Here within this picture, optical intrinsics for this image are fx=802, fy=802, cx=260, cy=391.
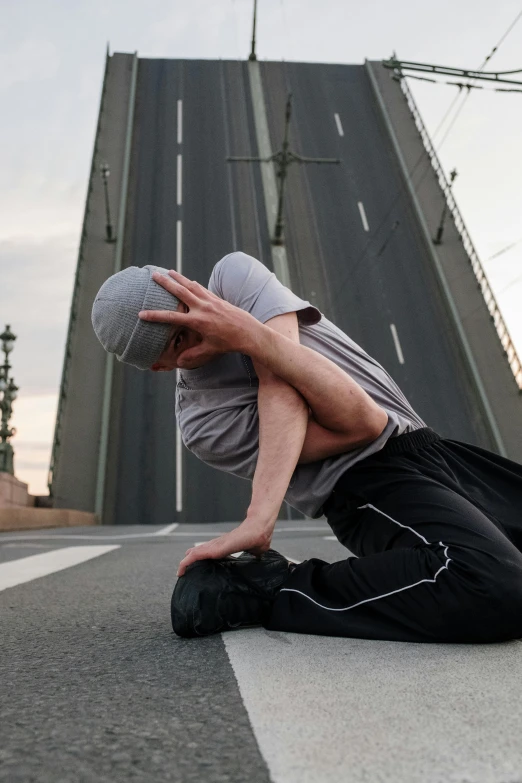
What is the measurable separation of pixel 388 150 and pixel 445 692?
77.6ft

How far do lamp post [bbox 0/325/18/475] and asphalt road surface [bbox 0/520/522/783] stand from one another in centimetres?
1471

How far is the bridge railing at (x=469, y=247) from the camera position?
752 inches

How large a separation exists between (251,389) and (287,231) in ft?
63.5

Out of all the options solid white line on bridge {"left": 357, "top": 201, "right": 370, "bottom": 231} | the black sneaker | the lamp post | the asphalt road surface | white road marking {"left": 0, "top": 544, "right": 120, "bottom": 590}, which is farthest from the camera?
solid white line on bridge {"left": 357, "top": 201, "right": 370, "bottom": 231}

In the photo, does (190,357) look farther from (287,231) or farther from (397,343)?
(287,231)

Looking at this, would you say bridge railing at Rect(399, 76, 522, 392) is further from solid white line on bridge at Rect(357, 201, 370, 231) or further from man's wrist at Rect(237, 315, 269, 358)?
man's wrist at Rect(237, 315, 269, 358)

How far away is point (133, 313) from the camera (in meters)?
2.08

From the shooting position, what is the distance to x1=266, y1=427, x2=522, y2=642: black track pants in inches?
69.1

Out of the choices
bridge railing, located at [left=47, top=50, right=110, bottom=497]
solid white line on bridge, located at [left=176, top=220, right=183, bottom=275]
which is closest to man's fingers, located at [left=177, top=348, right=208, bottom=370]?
bridge railing, located at [left=47, top=50, right=110, bottom=497]

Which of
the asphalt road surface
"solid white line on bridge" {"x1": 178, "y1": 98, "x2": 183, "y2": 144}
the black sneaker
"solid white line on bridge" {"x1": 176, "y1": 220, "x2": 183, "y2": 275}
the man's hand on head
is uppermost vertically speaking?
"solid white line on bridge" {"x1": 178, "y1": 98, "x2": 183, "y2": 144}

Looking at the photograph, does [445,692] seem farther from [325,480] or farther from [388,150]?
[388,150]

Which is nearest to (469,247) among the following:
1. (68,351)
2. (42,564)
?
(68,351)

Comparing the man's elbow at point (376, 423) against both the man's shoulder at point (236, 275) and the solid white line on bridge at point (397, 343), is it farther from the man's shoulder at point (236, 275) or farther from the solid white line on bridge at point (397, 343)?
the solid white line on bridge at point (397, 343)

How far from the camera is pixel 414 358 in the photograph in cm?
1825
